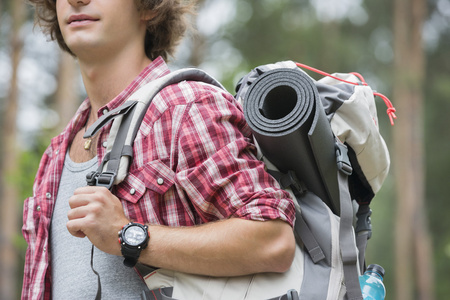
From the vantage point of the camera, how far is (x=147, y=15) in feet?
8.96

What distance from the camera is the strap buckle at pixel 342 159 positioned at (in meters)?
2.00

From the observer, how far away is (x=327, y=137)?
198cm

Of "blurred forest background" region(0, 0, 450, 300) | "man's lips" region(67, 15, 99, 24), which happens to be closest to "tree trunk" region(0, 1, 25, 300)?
"blurred forest background" region(0, 0, 450, 300)

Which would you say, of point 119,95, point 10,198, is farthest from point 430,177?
point 119,95

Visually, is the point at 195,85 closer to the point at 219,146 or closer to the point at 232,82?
the point at 219,146

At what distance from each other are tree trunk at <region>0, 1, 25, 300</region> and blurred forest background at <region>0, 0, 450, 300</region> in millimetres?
24

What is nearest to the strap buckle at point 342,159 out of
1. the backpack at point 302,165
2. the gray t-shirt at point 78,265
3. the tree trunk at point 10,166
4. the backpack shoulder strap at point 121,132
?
the backpack at point 302,165

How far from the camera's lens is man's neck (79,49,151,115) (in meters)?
2.55

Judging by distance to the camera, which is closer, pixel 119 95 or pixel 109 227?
pixel 109 227

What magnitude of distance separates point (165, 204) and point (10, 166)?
1355 centimetres

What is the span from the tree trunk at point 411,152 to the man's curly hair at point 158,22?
597 inches

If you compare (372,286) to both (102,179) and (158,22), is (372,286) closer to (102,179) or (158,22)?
(102,179)

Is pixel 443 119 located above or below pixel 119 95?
below

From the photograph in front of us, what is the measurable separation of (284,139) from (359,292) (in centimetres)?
54
